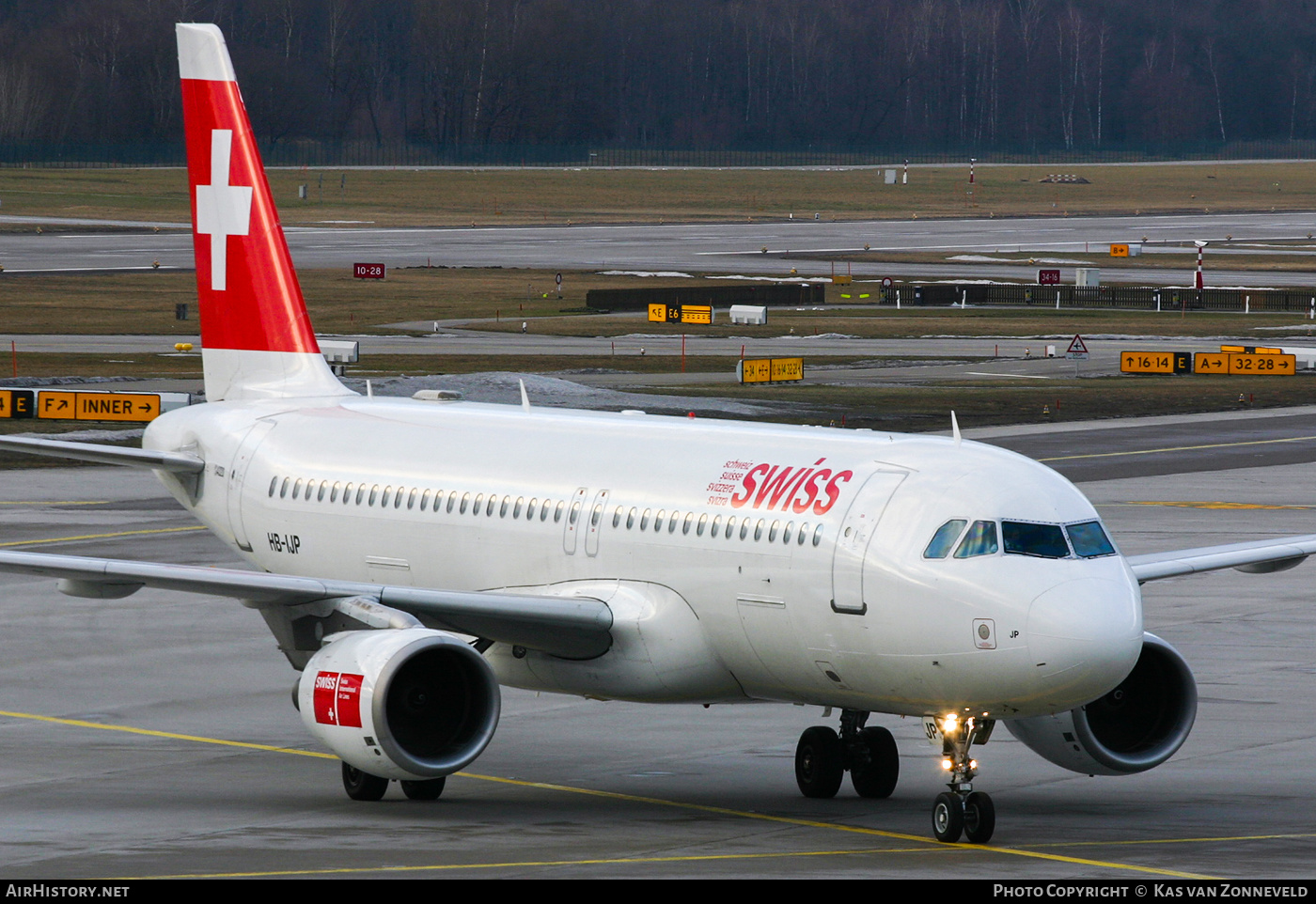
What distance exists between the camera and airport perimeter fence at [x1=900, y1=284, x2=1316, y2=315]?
4572 inches

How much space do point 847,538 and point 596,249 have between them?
436 ft

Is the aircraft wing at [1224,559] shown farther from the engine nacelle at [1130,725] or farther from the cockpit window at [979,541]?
the cockpit window at [979,541]

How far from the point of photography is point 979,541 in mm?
20562

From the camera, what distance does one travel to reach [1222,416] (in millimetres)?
71000

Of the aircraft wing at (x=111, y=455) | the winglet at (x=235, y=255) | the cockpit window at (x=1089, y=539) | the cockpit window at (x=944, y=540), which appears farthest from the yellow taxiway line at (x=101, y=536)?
the cockpit window at (x=1089, y=539)

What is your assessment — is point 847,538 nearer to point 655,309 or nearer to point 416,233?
point 655,309

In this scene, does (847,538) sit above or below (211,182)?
below

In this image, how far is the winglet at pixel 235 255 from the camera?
104 feet

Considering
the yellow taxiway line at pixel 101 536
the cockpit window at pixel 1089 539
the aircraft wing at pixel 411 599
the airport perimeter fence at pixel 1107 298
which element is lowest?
the yellow taxiway line at pixel 101 536

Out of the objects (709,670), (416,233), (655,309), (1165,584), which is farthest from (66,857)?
(416,233)

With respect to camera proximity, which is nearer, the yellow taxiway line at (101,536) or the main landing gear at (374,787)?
the main landing gear at (374,787)

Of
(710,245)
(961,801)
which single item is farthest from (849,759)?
(710,245)

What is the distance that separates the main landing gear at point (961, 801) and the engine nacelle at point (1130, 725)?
5.88 feet

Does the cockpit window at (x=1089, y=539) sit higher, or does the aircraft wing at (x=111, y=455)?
the cockpit window at (x=1089, y=539)
